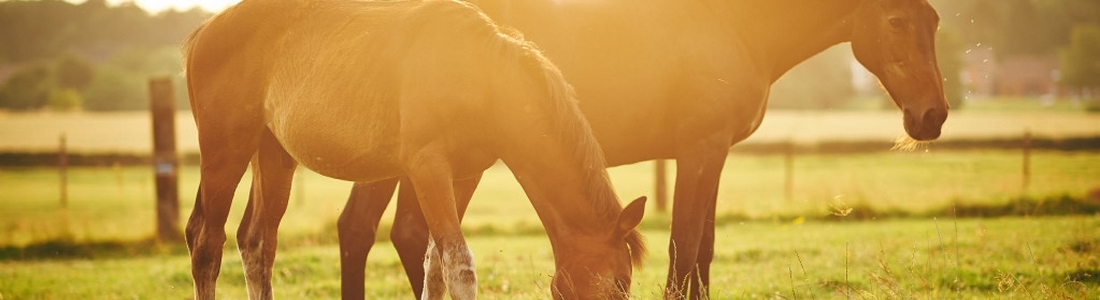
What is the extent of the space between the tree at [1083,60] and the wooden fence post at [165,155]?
82.5 m

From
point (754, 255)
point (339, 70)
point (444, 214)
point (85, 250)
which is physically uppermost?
point (339, 70)

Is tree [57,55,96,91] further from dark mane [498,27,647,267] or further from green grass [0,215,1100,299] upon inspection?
dark mane [498,27,647,267]

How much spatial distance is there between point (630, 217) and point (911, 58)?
2.68 metres

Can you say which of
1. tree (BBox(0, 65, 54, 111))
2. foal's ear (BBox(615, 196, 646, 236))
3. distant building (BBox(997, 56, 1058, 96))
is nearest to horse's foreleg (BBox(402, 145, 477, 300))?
foal's ear (BBox(615, 196, 646, 236))

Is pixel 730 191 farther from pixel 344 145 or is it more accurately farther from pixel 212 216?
pixel 344 145

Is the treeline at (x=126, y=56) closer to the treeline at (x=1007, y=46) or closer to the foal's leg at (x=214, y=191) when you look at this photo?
the treeline at (x=1007, y=46)

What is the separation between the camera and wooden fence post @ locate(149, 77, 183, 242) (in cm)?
1177

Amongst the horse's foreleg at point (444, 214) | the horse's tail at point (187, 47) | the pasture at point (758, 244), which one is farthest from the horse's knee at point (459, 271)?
the horse's tail at point (187, 47)

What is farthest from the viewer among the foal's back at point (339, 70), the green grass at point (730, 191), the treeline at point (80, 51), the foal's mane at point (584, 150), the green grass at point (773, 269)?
the treeline at point (80, 51)

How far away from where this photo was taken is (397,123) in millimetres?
4746

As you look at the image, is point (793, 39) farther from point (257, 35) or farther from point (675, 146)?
point (257, 35)

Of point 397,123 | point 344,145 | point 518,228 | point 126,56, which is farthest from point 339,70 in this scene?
point 126,56

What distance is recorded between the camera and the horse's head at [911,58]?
18.9 feet

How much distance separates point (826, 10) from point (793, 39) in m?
0.27
